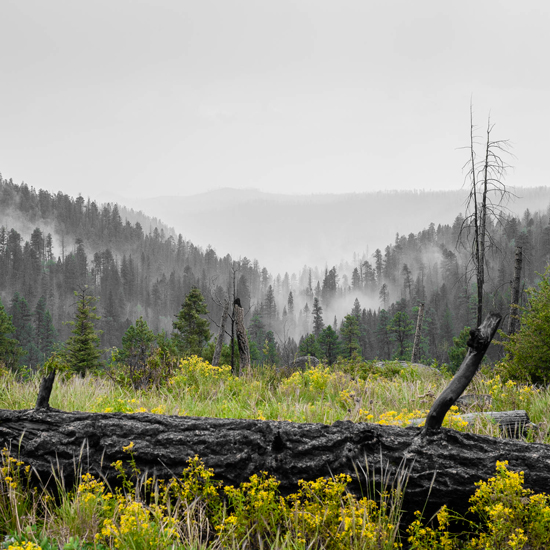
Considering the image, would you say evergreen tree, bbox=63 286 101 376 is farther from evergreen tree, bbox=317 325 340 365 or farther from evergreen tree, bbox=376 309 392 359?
evergreen tree, bbox=376 309 392 359

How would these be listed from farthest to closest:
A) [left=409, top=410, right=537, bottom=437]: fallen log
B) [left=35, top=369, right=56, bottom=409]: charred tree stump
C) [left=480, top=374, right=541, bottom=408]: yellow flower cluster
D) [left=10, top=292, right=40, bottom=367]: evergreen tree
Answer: [left=10, top=292, right=40, bottom=367]: evergreen tree, [left=480, top=374, right=541, bottom=408]: yellow flower cluster, [left=409, top=410, right=537, bottom=437]: fallen log, [left=35, top=369, right=56, bottom=409]: charred tree stump

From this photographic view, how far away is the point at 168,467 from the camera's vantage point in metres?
3.28

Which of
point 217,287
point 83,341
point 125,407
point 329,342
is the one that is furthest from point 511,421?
point 217,287

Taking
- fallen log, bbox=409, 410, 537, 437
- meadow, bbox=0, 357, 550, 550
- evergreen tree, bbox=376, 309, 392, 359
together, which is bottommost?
evergreen tree, bbox=376, 309, 392, 359

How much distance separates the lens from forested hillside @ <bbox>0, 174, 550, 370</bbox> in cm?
7656

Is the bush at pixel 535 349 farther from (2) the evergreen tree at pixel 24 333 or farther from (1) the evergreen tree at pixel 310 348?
(2) the evergreen tree at pixel 24 333

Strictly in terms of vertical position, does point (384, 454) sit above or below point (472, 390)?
above

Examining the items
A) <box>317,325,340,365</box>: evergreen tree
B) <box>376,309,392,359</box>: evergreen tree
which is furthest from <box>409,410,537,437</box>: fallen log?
<box>376,309,392,359</box>: evergreen tree

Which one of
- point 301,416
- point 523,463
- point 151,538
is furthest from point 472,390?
point 151,538

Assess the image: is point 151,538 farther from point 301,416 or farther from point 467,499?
point 301,416

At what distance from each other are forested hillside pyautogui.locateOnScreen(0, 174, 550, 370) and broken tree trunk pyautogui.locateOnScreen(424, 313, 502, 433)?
5236 centimetres

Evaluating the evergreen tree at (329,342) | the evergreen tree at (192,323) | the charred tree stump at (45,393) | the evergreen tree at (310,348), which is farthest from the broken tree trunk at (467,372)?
the evergreen tree at (329,342)

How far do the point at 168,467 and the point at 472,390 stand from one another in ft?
23.4

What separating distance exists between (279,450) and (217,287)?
15382 centimetres
